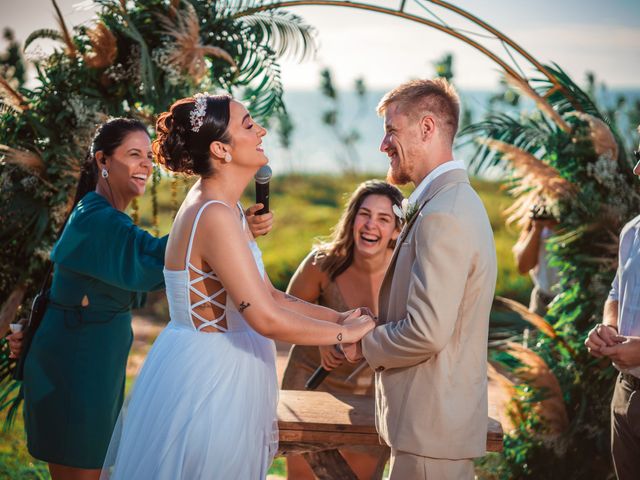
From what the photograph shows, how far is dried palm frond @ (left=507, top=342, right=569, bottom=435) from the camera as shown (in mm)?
4500

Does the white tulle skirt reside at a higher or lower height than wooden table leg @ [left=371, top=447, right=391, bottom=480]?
higher

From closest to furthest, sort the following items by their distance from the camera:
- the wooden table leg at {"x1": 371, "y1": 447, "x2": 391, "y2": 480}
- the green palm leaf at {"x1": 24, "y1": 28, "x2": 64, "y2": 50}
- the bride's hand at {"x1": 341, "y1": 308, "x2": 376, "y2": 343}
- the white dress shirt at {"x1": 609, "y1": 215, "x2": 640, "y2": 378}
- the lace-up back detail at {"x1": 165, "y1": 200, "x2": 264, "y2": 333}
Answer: the lace-up back detail at {"x1": 165, "y1": 200, "x2": 264, "y2": 333}
the bride's hand at {"x1": 341, "y1": 308, "x2": 376, "y2": 343}
the white dress shirt at {"x1": 609, "y1": 215, "x2": 640, "y2": 378}
the wooden table leg at {"x1": 371, "y1": 447, "x2": 391, "y2": 480}
the green palm leaf at {"x1": 24, "y1": 28, "x2": 64, "y2": 50}

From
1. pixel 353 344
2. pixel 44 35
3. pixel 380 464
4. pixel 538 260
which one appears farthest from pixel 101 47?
pixel 538 260

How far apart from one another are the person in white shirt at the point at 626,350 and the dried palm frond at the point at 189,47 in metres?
2.54

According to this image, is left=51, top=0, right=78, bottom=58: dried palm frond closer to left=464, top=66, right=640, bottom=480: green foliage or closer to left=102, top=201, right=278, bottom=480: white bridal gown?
left=102, top=201, right=278, bottom=480: white bridal gown

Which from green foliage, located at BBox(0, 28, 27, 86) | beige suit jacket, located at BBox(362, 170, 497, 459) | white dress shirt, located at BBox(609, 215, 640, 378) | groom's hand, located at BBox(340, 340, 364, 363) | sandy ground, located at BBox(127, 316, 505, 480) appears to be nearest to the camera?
beige suit jacket, located at BBox(362, 170, 497, 459)

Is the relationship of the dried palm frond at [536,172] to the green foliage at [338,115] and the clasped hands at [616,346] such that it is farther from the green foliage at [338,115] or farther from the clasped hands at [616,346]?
the green foliage at [338,115]

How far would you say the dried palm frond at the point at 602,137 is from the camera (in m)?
4.44

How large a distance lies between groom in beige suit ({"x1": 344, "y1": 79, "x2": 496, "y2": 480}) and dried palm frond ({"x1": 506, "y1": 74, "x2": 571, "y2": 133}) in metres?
1.86

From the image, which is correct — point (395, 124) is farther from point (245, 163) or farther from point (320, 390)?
point (320, 390)

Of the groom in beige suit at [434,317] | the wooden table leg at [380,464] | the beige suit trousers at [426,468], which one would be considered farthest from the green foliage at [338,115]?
the beige suit trousers at [426,468]

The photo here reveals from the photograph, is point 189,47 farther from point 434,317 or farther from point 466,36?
point 434,317

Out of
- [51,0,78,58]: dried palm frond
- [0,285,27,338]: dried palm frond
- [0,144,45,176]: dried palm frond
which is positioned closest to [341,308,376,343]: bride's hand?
[0,144,45,176]: dried palm frond

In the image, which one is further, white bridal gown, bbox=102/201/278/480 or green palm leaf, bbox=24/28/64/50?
green palm leaf, bbox=24/28/64/50
